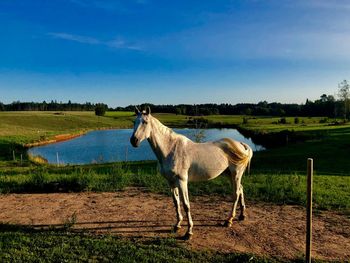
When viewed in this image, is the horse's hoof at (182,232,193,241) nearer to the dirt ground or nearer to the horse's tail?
the dirt ground

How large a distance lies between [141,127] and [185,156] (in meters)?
1.21

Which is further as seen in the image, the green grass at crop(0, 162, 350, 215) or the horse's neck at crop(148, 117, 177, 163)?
the green grass at crop(0, 162, 350, 215)

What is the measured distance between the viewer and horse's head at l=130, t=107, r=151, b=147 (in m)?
6.22

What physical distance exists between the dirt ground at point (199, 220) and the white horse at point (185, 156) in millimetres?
557

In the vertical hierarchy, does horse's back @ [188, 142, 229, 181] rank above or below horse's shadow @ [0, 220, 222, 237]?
above

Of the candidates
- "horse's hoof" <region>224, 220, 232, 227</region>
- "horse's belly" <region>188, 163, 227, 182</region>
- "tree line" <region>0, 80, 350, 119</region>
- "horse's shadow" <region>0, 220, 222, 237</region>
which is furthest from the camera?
"tree line" <region>0, 80, 350, 119</region>

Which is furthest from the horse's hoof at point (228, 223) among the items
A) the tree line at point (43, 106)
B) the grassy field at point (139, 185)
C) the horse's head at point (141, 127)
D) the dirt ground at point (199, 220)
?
the tree line at point (43, 106)

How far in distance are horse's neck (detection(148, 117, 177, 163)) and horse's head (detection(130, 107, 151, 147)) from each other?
186mm

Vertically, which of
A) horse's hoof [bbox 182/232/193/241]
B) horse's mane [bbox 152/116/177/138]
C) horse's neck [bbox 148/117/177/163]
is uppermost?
horse's mane [bbox 152/116/177/138]

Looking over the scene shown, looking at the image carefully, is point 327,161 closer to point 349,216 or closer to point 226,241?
point 349,216

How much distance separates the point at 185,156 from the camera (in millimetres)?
6824

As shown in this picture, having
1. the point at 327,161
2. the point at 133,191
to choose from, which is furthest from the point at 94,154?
the point at 133,191

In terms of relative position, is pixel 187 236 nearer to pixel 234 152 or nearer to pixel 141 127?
pixel 234 152

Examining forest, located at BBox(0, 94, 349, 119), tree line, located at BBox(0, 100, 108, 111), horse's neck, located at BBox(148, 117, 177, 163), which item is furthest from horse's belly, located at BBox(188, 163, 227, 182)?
tree line, located at BBox(0, 100, 108, 111)
